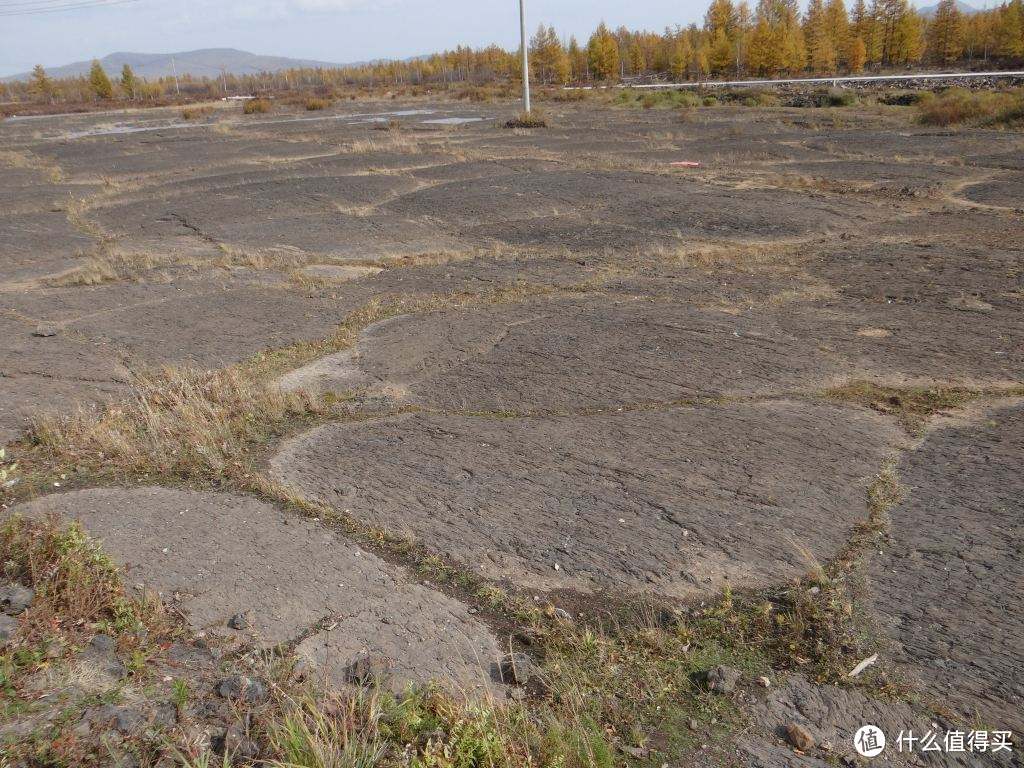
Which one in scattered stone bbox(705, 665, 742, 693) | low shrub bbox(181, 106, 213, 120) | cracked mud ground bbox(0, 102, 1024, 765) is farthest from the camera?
low shrub bbox(181, 106, 213, 120)

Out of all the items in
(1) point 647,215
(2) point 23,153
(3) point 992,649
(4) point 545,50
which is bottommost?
(3) point 992,649

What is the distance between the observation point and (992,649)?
3.48 metres

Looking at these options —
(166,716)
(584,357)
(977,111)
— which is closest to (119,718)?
(166,716)

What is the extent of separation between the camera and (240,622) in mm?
3814

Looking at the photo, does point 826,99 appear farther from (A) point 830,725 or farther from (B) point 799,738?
(B) point 799,738

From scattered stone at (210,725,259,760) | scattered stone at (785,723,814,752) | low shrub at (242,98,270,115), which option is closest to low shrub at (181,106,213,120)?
low shrub at (242,98,270,115)

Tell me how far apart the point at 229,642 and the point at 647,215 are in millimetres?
11148

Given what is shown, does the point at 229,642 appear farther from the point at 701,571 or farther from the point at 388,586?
the point at 701,571

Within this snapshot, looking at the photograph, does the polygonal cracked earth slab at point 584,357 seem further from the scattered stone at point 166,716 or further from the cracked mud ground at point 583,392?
the scattered stone at point 166,716

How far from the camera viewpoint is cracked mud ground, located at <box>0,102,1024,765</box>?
13.0 ft

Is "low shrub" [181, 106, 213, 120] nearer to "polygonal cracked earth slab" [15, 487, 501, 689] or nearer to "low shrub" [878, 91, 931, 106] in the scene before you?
"low shrub" [878, 91, 931, 106]

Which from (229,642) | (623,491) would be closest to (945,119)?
(623,491)

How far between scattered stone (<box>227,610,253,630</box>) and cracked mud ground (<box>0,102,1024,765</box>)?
0.17 ft

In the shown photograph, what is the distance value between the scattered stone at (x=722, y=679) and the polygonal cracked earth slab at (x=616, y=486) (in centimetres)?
66
